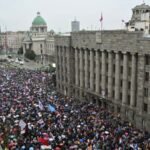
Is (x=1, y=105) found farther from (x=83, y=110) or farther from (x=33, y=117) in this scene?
(x=83, y=110)

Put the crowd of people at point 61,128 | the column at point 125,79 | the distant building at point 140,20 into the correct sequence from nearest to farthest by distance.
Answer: the crowd of people at point 61,128, the column at point 125,79, the distant building at point 140,20

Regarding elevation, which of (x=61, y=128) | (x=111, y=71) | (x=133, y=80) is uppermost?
(x=111, y=71)

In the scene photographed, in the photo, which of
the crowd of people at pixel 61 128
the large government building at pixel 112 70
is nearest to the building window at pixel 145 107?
the large government building at pixel 112 70

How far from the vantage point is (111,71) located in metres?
56.7

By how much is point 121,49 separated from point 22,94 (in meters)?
23.2

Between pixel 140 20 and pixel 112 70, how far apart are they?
25.5 meters

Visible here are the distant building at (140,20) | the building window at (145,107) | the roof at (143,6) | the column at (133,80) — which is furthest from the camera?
the roof at (143,6)

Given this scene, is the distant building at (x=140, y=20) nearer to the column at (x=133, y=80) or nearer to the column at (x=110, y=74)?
the column at (x=110, y=74)

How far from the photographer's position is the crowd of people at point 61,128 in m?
35.9

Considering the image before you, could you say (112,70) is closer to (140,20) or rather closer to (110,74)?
(110,74)

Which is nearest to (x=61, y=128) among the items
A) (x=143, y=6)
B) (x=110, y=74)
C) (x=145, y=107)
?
(x=145, y=107)

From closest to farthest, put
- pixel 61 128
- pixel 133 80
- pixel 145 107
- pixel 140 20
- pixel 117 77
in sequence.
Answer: pixel 61 128 → pixel 145 107 → pixel 133 80 → pixel 117 77 → pixel 140 20

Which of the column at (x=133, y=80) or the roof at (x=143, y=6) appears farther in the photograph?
the roof at (x=143, y=6)

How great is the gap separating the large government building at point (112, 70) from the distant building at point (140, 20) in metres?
0.74
